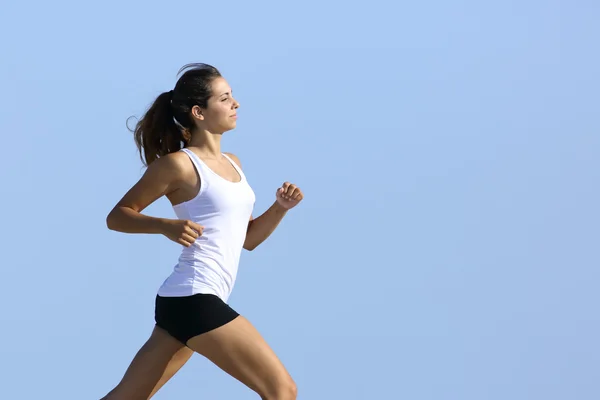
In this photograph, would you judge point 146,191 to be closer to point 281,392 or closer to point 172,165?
point 172,165

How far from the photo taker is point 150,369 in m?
3.26

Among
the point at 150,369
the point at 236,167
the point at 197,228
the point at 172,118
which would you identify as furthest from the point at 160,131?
the point at 150,369

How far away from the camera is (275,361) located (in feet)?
10.3

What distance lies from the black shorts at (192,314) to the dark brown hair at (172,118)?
483mm

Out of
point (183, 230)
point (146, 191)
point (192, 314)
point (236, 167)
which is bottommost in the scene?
point (192, 314)

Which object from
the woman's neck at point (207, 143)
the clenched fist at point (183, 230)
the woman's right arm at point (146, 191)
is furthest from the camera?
the woman's neck at point (207, 143)

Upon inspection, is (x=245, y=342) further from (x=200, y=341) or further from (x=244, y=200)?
(x=244, y=200)

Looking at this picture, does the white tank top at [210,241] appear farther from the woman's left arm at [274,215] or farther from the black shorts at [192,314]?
the woman's left arm at [274,215]

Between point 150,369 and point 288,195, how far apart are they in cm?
66

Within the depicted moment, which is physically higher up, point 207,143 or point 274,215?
point 207,143

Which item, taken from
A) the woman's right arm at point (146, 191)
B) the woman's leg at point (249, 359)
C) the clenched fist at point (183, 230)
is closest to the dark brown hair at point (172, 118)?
the woman's right arm at point (146, 191)

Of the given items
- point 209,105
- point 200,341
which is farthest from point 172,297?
point 209,105

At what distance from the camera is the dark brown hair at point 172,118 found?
11.4 feet

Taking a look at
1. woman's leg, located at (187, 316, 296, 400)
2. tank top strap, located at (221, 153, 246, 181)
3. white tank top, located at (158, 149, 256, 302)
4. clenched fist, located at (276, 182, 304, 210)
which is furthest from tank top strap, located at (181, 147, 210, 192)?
woman's leg, located at (187, 316, 296, 400)
